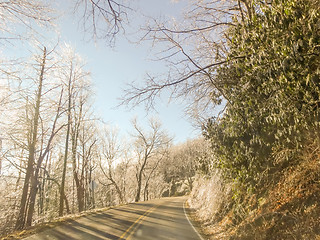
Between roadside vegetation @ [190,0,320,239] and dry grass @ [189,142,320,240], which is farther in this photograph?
dry grass @ [189,142,320,240]

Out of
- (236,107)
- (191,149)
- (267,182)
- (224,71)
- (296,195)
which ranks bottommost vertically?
(296,195)

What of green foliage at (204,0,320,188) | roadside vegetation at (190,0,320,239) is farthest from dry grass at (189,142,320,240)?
green foliage at (204,0,320,188)

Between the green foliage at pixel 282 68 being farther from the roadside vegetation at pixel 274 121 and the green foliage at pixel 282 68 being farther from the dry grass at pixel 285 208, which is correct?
the dry grass at pixel 285 208

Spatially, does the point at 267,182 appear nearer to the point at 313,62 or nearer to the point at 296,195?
the point at 296,195

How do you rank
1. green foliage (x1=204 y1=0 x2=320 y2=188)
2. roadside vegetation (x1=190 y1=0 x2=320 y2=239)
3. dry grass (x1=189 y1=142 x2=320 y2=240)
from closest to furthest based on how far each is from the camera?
1. green foliage (x1=204 y1=0 x2=320 y2=188)
2. roadside vegetation (x1=190 y1=0 x2=320 y2=239)
3. dry grass (x1=189 y1=142 x2=320 y2=240)

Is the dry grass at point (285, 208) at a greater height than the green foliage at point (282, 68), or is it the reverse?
the green foliage at point (282, 68)

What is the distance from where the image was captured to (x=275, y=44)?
4.12 meters

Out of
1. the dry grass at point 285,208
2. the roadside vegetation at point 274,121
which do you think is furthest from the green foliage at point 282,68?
→ the dry grass at point 285,208

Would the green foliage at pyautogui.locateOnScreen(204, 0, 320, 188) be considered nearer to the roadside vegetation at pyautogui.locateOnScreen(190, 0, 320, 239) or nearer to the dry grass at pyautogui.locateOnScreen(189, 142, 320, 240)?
the roadside vegetation at pyautogui.locateOnScreen(190, 0, 320, 239)

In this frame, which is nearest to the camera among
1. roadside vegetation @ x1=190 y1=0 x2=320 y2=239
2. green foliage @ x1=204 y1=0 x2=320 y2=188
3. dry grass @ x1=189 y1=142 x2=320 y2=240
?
green foliage @ x1=204 y1=0 x2=320 y2=188

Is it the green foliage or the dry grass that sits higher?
the green foliage

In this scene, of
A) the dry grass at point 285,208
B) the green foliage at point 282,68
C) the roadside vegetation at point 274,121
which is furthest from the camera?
the dry grass at point 285,208

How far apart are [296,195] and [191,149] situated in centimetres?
5783

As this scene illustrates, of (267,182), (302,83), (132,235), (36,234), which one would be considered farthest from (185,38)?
(36,234)
